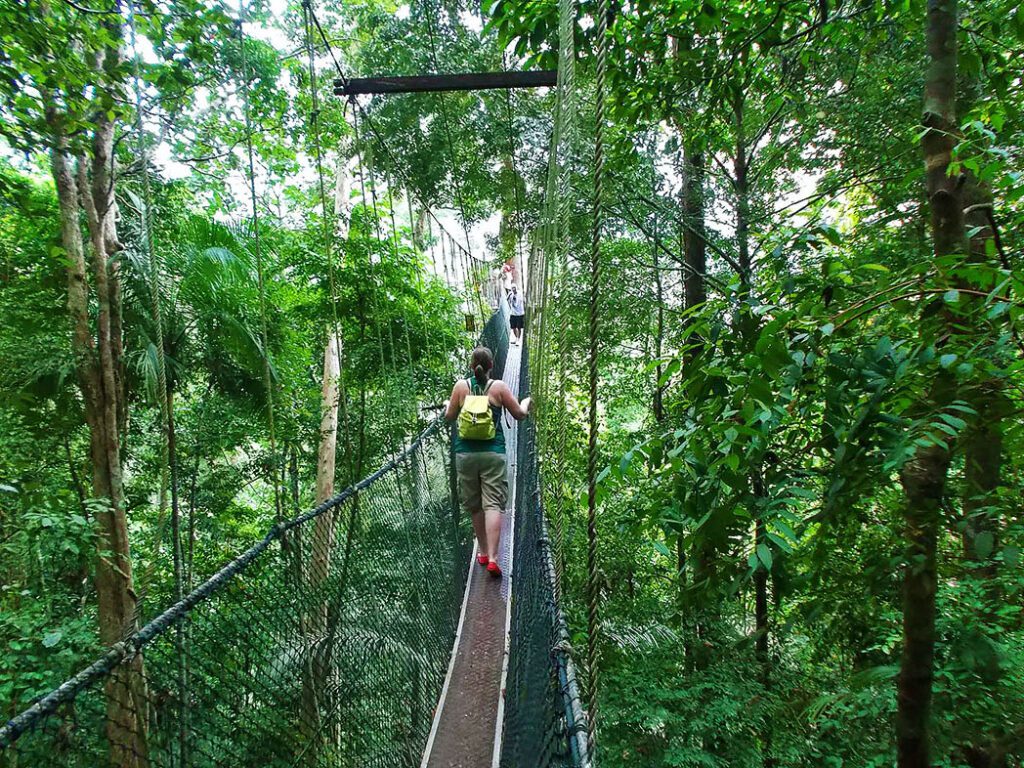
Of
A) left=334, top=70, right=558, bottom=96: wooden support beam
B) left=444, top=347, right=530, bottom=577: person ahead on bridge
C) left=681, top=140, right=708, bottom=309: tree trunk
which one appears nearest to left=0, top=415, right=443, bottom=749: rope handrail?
left=444, top=347, right=530, bottom=577: person ahead on bridge

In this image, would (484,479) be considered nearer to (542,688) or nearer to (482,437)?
(482,437)

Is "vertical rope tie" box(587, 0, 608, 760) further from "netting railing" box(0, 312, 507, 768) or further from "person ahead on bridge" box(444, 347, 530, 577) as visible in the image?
"person ahead on bridge" box(444, 347, 530, 577)

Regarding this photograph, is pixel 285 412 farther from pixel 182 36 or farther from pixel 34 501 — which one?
pixel 182 36

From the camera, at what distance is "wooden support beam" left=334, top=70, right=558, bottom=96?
2.71 meters

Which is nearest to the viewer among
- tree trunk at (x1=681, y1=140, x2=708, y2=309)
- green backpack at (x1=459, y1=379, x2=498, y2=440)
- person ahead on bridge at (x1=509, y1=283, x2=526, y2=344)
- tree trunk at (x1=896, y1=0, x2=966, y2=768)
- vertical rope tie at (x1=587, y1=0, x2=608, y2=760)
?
vertical rope tie at (x1=587, y1=0, x2=608, y2=760)

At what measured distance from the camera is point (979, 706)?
1.64 meters

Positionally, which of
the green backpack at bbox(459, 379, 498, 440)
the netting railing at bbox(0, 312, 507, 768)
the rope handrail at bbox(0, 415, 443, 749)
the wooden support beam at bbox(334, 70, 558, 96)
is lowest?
the netting railing at bbox(0, 312, 507, 768)

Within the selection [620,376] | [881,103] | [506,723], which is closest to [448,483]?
[506,723]

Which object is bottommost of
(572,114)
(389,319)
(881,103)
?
(389,319)

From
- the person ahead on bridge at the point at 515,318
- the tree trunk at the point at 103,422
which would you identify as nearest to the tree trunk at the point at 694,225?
the tree trunk at the point at 103,422

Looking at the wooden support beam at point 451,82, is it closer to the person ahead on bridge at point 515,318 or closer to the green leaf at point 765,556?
the green leaf at point 765,556

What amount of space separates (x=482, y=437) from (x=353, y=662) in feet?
3.28

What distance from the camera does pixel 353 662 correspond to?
5.77 feet

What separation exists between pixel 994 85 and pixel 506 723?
6.70 ft
